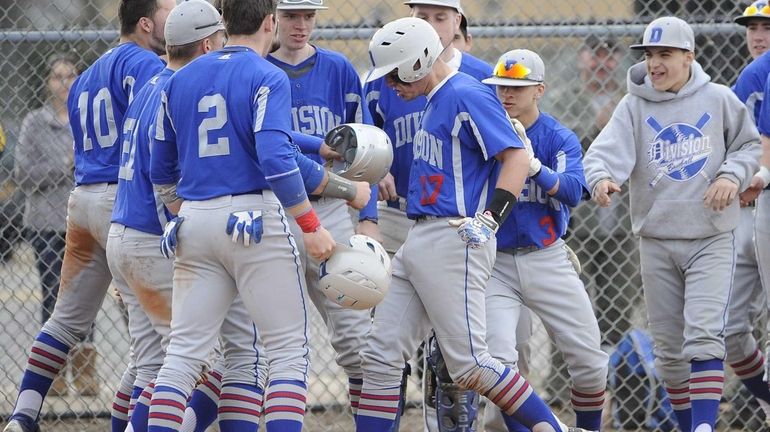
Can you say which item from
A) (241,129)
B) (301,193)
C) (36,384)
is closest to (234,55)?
(241,129)

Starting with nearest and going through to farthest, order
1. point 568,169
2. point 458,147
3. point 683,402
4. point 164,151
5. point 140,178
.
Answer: point 164,151 → point 458,147 → point 140,178 → point 568,169 → point 683,402

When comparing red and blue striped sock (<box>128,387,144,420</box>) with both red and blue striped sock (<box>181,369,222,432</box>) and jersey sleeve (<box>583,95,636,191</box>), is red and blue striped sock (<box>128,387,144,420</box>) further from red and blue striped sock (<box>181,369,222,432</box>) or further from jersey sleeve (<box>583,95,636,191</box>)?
jersey sleeve (<box>583,95,636,191</box>)

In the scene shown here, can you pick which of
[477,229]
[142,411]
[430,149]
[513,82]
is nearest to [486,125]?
[430,149]

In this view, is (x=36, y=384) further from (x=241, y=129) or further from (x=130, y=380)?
(x=241, y=129)

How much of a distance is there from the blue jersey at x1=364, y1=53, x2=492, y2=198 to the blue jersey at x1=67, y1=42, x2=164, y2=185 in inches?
40.5

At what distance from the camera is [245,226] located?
14.3 feet

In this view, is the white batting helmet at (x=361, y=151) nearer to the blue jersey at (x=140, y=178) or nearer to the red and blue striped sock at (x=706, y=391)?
the blue jersey at (x=140, y=178)

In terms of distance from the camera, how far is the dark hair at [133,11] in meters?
5.48

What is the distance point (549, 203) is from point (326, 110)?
1.08m

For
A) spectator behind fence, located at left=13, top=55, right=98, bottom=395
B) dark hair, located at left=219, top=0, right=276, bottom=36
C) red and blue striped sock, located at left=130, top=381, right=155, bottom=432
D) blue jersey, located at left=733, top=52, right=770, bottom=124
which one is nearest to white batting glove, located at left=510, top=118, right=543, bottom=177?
dark hair, located at left=219, top=0, right=276, bottom=36

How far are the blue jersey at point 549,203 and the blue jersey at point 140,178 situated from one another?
150 centimetres

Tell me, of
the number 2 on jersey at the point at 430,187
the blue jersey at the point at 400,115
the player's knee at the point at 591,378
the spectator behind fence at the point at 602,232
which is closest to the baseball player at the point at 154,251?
the number 2 on jersey at the point at 430,187

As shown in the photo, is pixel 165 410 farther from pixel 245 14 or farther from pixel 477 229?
pixel 245 14

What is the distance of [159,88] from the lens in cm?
487
